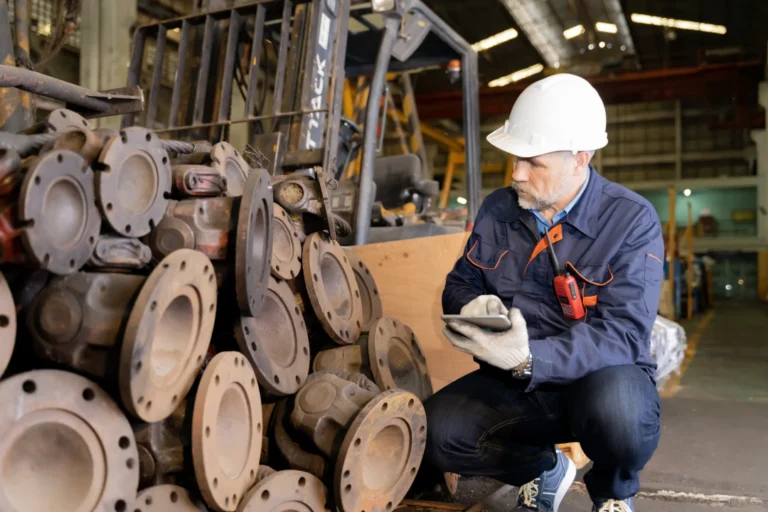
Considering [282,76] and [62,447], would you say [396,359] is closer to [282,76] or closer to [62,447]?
[62,447]

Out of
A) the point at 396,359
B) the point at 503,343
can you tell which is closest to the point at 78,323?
the point at 503,343

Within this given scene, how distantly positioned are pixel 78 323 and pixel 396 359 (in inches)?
54.1

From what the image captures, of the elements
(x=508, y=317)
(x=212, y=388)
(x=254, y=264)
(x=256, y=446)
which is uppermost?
(x=254, y=264)

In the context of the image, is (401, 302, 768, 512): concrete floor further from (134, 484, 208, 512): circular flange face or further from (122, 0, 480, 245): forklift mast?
(122, 0, 480, 245): forklift mast

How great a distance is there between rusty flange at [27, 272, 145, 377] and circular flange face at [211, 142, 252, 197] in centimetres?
66

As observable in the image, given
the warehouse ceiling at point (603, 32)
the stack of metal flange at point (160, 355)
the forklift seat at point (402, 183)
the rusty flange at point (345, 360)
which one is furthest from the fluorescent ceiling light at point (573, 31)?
the stack of metal flange at point (160, 355)

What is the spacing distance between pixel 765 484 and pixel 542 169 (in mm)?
1559

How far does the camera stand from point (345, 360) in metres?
2.40

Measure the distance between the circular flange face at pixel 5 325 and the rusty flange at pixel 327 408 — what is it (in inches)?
33.6

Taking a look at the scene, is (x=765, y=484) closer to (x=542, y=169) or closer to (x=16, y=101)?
(x=542, y=169)

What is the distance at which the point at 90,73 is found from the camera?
6547 millimetres

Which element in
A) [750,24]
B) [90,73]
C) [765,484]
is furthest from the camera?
[750,24]

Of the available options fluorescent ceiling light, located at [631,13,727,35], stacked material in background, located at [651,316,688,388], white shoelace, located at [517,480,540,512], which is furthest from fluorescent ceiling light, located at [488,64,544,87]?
white shoelace, located at [517,480,540,512]

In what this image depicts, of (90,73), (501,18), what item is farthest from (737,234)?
(90,73)
